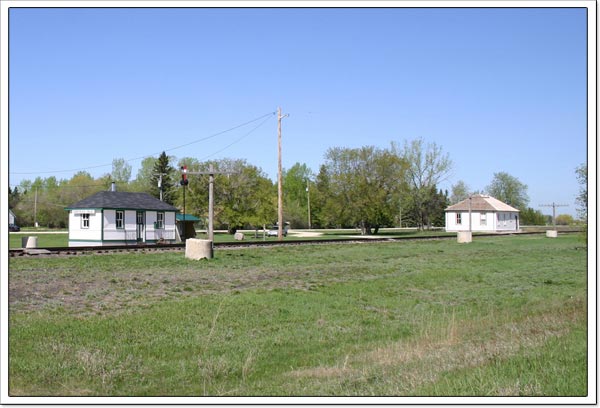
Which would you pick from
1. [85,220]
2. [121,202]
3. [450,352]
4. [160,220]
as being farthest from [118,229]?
[450,352]

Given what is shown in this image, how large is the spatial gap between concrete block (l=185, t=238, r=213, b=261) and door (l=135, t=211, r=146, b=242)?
550 inches

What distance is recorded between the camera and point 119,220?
113 ft

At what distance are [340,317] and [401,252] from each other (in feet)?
56.5

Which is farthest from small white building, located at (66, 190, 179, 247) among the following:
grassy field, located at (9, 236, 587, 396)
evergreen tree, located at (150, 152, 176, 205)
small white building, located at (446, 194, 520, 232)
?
small white building, located at (446, 194, 520, 232)

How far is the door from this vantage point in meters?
36.2

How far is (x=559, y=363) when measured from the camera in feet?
25.4

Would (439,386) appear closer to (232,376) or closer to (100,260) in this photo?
(232,376)

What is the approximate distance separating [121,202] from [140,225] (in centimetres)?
229

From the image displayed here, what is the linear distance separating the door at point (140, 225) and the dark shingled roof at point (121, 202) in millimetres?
514

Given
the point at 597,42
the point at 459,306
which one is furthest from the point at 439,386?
the point at 459,306

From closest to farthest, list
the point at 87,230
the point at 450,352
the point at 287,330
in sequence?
the point at 450,352
the point at 287,330
the point at 87,230

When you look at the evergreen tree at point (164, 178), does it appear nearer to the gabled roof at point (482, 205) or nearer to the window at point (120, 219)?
the window at point (120, 219)

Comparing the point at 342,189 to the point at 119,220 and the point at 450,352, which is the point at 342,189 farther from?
the point at 450,352

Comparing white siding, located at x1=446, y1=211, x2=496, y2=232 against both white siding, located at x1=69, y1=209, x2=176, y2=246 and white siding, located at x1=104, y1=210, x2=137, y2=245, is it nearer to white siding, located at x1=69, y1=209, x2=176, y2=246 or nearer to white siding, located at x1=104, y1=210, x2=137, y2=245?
white siding, located at x1=69, y1=209, x2=176, y2=246
